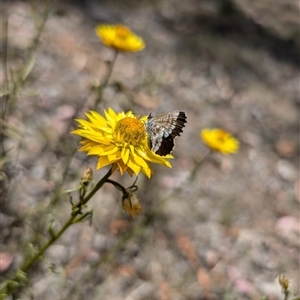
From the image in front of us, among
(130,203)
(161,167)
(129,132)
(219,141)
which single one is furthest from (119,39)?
(130,203)

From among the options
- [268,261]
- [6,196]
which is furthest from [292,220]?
[6,196]

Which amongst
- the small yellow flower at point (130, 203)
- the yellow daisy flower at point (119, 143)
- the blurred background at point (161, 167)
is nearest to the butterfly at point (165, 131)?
the yellow daisy flower at point (119, 143)

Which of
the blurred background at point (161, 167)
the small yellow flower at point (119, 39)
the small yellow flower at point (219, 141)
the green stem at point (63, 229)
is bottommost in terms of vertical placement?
the blurred background at point (161, 167)

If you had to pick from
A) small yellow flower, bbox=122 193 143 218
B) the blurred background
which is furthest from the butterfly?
the blurred background

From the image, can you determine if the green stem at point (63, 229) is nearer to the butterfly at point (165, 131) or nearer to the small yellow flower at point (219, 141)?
the butterfly at point (165, 131)

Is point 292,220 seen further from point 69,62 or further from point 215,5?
point 215,5
